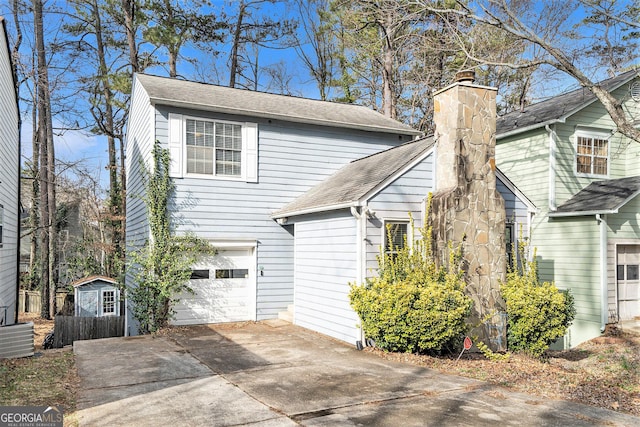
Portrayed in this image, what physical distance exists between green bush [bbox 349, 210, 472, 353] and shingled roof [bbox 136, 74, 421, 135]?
5.23 meters

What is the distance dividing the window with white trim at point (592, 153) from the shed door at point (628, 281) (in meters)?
2.51

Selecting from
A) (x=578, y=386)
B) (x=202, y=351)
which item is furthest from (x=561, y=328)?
(x=202, y=351)

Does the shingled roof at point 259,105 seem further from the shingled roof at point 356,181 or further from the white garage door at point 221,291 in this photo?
the white garage door at point 221,291

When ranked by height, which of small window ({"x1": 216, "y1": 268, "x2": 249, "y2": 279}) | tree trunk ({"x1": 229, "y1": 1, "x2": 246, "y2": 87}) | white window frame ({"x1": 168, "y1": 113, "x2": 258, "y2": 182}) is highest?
tree trunk ({"x1": 229, "y1": 1, "x2": 246, "y2": 87})

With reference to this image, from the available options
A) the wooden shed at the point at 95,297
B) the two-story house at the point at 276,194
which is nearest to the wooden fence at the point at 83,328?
the two-story house at the point at 276,194

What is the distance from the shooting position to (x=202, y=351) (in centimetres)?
839

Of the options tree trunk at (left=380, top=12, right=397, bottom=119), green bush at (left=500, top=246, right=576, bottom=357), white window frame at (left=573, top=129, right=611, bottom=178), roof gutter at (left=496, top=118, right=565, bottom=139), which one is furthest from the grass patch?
tree trunk at (left=380, top=12, right=397, bottom=119)

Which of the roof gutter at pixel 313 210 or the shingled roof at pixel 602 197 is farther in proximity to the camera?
the shingled roof at pixel 602 197

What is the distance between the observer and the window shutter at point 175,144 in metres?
11.0

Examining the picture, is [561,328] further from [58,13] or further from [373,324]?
[58,13]

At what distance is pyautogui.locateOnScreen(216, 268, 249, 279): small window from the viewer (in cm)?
1165

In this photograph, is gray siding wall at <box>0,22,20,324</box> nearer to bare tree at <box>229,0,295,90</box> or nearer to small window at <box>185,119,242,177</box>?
small window at <box>185,119,242,177</box>

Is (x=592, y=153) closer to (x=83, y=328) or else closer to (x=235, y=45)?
(x=83, y=328)

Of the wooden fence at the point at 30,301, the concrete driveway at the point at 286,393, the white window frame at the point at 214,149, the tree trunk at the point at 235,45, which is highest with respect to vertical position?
the tree trunk at the point at 235,45
